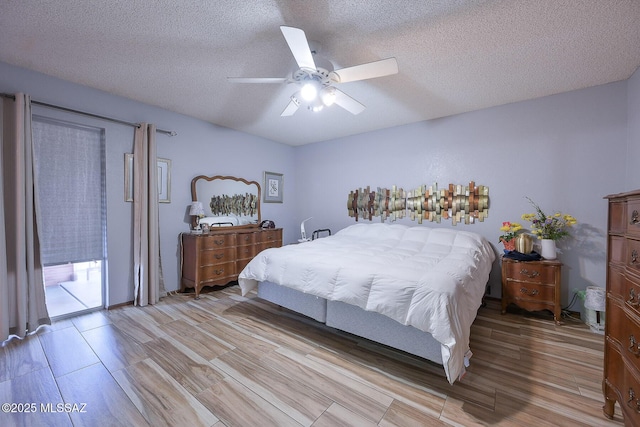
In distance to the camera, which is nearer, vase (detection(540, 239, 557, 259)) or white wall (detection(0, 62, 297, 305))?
white wall (detection(0, 62, 297, 305))

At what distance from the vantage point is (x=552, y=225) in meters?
2.77

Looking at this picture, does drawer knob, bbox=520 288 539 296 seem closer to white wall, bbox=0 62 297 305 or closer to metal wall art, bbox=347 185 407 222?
metal wall art, bbox=347 185 407 222

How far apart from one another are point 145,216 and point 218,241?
2.95ft

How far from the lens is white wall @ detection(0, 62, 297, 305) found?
2.52 m

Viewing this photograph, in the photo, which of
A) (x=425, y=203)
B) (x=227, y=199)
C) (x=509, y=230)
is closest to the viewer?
(x=509, y=230)

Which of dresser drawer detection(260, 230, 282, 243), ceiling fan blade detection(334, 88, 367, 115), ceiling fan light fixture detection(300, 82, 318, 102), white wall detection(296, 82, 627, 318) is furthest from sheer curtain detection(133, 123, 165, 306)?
white wall detection(296, 82, 627, 318)

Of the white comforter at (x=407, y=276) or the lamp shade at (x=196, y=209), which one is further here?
the lamp shade at (x=196, y=209)

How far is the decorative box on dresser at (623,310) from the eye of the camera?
1.10m

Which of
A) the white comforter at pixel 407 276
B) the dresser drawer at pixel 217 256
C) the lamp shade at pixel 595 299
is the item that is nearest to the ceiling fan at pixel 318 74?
the white comforter at pixel 407 276

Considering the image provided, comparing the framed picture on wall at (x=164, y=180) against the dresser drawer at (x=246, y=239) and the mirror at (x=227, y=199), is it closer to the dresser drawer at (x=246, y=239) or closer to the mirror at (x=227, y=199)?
the mirror at (x=227, y=199)

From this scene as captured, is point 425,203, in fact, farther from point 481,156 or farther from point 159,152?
point 159,152

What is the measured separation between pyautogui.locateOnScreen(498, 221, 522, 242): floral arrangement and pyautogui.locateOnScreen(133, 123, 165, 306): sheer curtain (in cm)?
420

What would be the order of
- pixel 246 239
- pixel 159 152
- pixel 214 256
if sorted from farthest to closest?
1. pixel 246 239
2. pixel 214 256
3. pixel 159 152

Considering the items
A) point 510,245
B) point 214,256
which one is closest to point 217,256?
point 214,256
